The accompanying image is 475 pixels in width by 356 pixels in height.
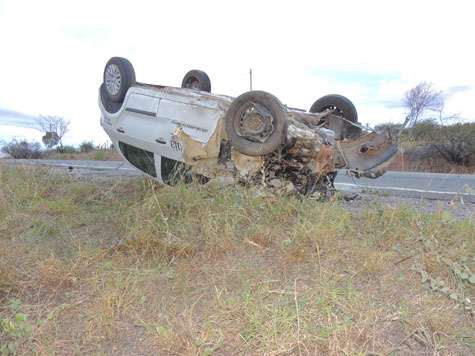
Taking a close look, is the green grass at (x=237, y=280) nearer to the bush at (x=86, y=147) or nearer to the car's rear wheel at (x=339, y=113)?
the car's rear wheel at (x=339, y=113)

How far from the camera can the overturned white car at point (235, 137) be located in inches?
136

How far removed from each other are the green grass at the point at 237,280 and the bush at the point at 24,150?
15292 millimetres

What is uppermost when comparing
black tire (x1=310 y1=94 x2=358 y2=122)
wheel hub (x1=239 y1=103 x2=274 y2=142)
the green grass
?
black tire (x1=310 y1=94 x2=358 y2=122)

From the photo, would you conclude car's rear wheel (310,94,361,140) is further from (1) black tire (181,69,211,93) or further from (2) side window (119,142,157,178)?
(2) side window (119,142,157,178)

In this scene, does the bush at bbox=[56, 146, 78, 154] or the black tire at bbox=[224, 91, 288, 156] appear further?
the bush at bbox=[56, 146, 78, 154]

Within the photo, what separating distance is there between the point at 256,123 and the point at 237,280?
1.71 m

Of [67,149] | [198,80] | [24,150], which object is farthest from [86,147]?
[198,80]

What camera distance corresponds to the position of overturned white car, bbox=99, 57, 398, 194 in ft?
11.3

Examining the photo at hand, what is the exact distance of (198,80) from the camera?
602 cm

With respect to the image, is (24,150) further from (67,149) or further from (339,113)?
(339,113)

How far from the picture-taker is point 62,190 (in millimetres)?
4992

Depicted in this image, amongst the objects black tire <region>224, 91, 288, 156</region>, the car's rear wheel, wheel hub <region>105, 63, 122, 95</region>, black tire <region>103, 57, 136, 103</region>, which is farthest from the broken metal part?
wheel hub <region>105, 63, 122, 95</region>

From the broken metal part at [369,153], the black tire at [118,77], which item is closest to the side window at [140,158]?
the black tire at [118,77]

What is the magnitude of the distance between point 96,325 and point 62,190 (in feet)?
11.8
